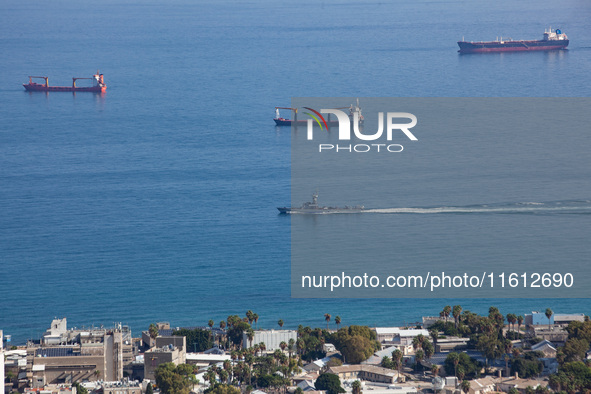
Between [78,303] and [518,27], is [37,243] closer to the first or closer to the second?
[78,303]

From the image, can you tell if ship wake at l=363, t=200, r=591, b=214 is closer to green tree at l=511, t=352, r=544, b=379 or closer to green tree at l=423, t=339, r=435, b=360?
green tree at l=423, t=339, r=435, b=360

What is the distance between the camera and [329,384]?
1935 inches

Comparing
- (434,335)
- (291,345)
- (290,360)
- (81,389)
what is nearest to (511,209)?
(434,335)

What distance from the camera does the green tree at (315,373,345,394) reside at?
4894 cm

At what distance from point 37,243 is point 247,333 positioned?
3353 cm

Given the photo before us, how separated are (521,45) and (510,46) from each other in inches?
53.1

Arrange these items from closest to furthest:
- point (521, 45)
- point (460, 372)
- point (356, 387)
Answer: point (356, 387) → point (460, 372) → point (521, 45)

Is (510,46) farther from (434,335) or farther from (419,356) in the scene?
(419,356)

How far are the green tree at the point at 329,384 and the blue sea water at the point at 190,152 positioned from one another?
53.1 ft

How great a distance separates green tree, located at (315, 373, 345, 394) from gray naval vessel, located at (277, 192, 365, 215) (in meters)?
40.3

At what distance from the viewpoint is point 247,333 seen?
55625 millimetres

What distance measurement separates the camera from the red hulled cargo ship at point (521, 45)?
537 ft

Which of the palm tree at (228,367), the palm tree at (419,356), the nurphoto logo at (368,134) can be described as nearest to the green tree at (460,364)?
the palm tree at (419,356)

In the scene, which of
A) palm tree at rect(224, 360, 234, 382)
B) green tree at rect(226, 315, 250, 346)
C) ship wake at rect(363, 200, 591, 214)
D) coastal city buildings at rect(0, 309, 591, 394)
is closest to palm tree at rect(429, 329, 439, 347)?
coastal city buildings at rect(0, 309, 591, 394)
